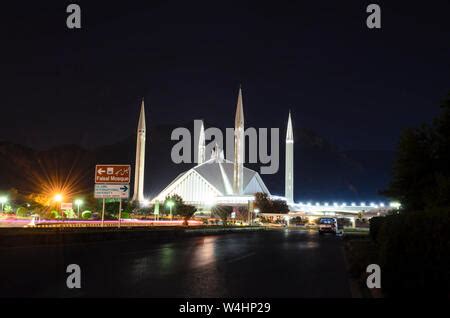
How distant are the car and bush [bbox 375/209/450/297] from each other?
3809cm

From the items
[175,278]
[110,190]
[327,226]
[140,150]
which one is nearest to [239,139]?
[140,150]

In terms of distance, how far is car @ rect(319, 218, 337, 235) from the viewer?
150ft

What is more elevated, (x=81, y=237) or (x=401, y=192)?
(x=401, y=192)

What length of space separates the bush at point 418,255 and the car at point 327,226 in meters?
38.1

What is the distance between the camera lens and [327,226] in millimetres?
46094

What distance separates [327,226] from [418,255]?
3938cm

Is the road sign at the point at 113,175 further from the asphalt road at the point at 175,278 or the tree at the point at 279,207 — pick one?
the tree at the point at 279,207

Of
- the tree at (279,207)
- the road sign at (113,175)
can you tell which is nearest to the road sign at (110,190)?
the road sign at (113,175)

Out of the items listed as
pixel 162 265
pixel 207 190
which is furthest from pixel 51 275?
pixel 207 190

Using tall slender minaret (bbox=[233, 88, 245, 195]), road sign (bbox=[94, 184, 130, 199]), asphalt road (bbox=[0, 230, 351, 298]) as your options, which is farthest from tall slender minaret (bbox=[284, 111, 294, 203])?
asphalt road (bbox=[0, 230, 351, 298])

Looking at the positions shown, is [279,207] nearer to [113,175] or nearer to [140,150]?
[140,150]

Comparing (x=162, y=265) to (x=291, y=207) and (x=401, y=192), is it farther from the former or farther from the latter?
(x=291, y=207)

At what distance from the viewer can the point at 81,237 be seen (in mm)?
25359

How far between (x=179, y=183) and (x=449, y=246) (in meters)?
123
